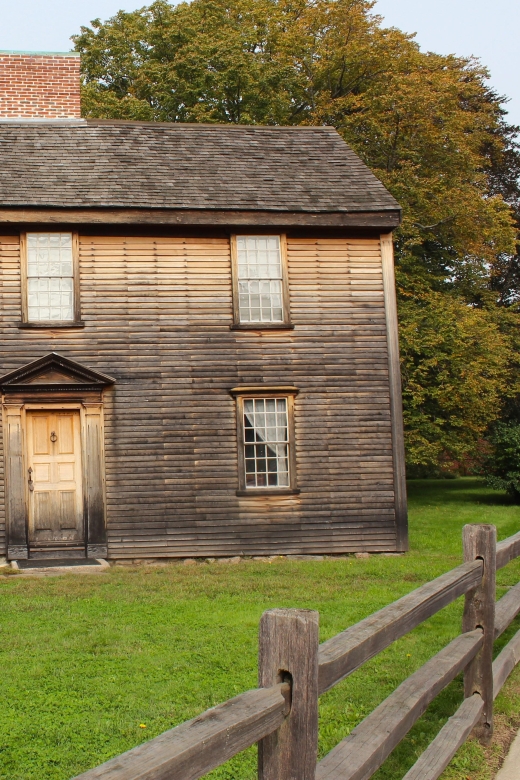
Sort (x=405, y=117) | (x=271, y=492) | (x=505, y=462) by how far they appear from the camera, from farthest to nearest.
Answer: (x=405, y=117) → (x=505, y=462) → (x=271, y=492)

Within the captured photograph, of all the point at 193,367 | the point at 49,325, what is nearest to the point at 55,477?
the point at 49,325

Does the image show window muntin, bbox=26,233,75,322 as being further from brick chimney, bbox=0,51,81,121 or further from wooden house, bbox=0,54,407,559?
brick chimney, bbox=0,51,81,121

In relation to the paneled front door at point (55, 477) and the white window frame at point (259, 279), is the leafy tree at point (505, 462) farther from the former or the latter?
the paneled front door at point (55, 477)

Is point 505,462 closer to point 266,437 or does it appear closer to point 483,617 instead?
point 266,437

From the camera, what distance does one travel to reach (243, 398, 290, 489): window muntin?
44.3 ft

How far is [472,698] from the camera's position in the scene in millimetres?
4797

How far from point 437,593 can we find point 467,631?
3.16 feet

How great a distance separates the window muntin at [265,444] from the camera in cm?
1350

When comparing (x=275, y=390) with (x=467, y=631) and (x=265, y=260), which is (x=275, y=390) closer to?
(x=265, y=260)

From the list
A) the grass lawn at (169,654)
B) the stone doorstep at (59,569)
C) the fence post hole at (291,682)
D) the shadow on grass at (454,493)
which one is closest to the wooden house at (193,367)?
the stone doorstep at (59,569)

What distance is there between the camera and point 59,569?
12.0 m

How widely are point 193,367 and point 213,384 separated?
1.39ft

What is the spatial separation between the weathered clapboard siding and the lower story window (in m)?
0.17

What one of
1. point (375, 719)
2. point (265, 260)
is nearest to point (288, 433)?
point (265, 260)
